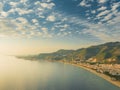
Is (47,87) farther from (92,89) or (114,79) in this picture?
(114,79)

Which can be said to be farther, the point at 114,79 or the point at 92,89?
the point at 114,79

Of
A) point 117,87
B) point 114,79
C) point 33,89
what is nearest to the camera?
point 33,89

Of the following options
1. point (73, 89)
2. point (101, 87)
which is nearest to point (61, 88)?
point (73, 89)

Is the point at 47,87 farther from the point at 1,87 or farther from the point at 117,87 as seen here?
the point at 117,87

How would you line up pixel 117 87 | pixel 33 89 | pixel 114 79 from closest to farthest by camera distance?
pixel 33 89 → pixel 117 87 → pixel 114 79

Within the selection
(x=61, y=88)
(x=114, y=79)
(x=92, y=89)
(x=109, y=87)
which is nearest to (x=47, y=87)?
(x=61, y=88)

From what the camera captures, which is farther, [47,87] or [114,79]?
[114,79]

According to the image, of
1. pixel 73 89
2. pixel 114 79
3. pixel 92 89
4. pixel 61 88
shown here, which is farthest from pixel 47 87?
pixel 114 79
